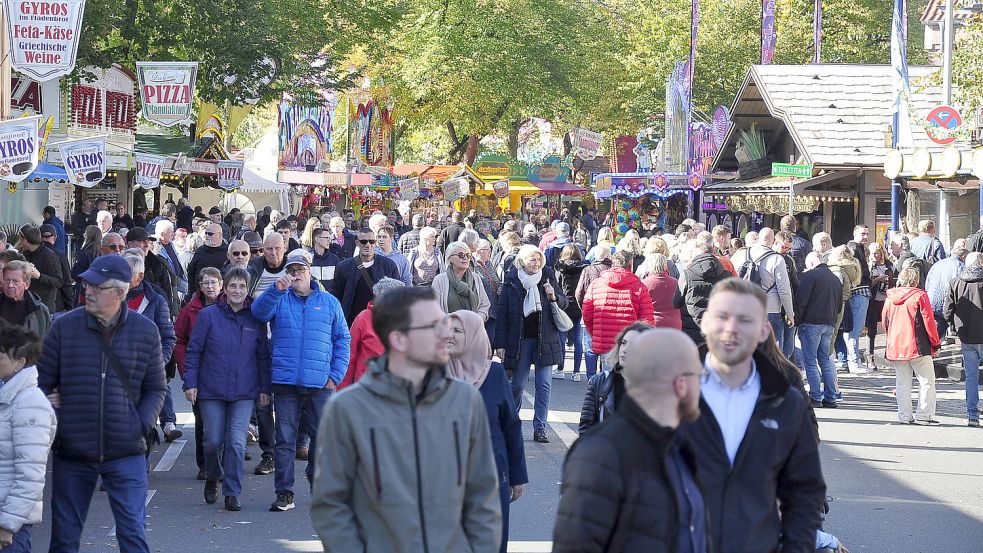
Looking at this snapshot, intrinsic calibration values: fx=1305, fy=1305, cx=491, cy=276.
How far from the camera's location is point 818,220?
30062mm

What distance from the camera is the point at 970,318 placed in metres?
12.9

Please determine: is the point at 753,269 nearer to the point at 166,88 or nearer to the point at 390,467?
the point at 390,467

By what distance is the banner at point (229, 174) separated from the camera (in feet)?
94.3

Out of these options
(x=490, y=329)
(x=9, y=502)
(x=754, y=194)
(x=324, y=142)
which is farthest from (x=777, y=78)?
(x=9, y=502)

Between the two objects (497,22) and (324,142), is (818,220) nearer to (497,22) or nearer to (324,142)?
(324,142)

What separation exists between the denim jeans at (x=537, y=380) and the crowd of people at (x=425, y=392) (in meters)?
0.02

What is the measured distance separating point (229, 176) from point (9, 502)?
23.9 meters

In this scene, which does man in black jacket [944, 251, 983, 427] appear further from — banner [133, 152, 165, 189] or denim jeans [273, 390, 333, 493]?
banner [133, 152, 165, 189]

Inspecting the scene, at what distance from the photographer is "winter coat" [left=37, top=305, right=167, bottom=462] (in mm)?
6305

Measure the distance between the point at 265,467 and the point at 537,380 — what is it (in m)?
2.58

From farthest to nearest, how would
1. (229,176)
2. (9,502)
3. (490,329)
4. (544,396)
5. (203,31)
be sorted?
(229,176) → (203,31) → (490,329) → (544,396) → (9,502)

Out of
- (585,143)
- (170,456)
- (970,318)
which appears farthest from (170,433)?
(585,143)

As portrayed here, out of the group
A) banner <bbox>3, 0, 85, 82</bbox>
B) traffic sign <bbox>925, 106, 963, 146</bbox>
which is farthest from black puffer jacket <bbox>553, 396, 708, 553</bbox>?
traffic sign <bbox>925, 106, 963, 146</bbox>

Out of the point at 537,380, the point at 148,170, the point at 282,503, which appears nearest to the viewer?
the point at 282,503
